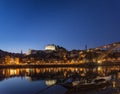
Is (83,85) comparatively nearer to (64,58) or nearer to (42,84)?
(42,84)

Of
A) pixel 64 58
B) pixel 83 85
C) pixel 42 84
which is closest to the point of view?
pixel 83 85

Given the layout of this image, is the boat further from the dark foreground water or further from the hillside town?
the hillside town

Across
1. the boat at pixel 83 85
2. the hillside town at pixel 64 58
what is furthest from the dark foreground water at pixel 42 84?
the hillside town at pixel 64 58

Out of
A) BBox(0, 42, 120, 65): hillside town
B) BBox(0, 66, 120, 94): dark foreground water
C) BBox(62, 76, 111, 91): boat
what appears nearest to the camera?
BBox(62, 76, 111, 91): boat

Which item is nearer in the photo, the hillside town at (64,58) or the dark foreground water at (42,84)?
the dark foreground water at (42,84)

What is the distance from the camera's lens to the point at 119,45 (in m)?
64.9

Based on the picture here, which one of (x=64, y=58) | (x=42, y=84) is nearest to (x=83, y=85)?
(x=42, y=84)

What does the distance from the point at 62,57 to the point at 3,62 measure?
35883mm

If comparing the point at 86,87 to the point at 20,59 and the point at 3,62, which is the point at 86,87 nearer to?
the point at 3,62

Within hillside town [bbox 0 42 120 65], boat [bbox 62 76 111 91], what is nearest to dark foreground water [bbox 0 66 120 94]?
boat [bbox 62 76 111 91]

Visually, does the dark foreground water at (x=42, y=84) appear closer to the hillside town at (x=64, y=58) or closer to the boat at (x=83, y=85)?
the boat at (x=83, y=85)

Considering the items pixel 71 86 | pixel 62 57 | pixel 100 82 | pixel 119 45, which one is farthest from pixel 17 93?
pixel 62 57

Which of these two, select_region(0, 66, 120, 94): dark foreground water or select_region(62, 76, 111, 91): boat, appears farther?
select_region(0, 66, 120, 94): dark foreground water

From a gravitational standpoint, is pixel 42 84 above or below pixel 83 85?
below
